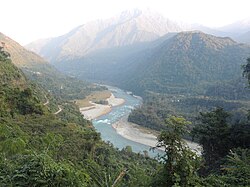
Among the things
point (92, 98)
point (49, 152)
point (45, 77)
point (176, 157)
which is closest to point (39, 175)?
point (176, 157)

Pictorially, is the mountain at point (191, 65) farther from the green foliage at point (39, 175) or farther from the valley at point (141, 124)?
the green foliage at point (39, 175)

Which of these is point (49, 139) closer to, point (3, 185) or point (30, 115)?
point (3, 185)

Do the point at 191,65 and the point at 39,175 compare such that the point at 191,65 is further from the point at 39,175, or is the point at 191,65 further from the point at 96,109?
the point at 39,175

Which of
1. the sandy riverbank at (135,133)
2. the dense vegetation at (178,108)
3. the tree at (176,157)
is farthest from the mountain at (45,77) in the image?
the tree at (176,157)

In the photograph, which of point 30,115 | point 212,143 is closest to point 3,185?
point 212,143

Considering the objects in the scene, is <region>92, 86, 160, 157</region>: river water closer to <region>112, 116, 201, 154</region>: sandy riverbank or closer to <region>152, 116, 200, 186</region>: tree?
<region>112, 116, 201, 154</region>: sandy riverbank
